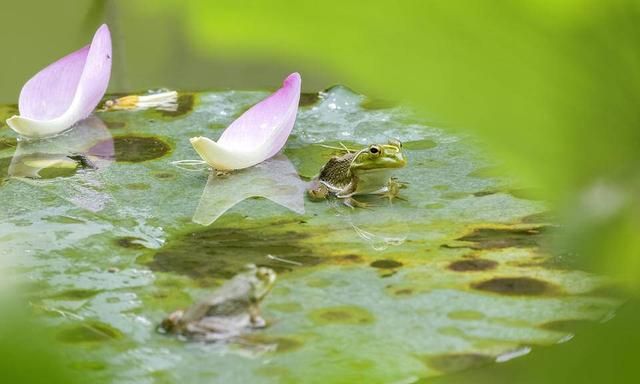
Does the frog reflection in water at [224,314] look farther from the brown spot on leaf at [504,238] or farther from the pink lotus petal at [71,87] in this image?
the pink lotus petal at [71,87]

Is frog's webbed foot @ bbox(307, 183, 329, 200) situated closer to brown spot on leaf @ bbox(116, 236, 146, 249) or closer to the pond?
the pond

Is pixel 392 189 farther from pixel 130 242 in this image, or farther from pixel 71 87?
pixel 71 87

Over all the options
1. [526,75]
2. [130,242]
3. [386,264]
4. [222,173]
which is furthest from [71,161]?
[526,75]

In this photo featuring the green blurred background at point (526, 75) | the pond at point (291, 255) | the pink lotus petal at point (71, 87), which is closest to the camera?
the green blurred background at point (526, 75)

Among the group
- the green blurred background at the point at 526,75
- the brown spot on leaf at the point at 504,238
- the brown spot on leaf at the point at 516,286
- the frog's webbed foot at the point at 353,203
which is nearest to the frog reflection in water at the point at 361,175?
the frog's webbed foot at the point at 353,203

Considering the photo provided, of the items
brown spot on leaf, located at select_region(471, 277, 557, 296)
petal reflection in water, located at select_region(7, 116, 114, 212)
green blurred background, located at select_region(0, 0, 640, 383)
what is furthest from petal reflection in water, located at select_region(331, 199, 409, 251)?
green blurred background, located at select_region(0, 0, 640, 383)

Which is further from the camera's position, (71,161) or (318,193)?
(71,161)
